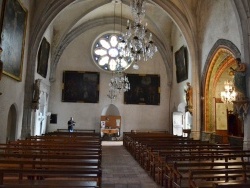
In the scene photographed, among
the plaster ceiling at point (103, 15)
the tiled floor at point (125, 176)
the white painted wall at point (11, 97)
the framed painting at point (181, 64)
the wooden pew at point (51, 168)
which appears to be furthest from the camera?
the plaster ceiling at point (103, 15)

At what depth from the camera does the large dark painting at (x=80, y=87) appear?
63.2 ft

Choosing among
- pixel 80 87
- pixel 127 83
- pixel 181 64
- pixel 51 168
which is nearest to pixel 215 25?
pixel 181 64

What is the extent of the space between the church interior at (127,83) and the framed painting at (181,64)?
72mm

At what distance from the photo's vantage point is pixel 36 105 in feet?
41.5

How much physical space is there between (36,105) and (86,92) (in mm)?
6977

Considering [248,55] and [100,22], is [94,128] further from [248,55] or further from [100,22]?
[248,55]

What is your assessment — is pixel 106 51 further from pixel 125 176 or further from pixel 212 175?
pixel 212 175

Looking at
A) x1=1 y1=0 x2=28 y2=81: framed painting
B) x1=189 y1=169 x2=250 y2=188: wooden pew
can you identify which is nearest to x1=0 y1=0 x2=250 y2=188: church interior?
x1=1 y1=0 x2=28 y2=81: framed painting

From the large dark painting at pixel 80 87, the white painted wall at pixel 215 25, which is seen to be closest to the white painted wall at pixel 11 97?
the large dark painting at pixel 80 87

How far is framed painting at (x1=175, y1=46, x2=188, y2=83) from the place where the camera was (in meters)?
15.8

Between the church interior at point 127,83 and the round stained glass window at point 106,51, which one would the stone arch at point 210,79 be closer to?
the church interior at point 127,83

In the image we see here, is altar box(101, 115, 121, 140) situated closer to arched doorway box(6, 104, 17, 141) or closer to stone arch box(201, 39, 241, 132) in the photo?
stone arch box(201, 39, 241, 132)

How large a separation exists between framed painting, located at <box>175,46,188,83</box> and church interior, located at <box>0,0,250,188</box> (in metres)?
0.07

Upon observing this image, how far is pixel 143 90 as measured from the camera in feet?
65.1
